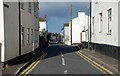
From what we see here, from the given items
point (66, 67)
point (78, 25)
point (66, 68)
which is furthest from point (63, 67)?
point (78, 25)

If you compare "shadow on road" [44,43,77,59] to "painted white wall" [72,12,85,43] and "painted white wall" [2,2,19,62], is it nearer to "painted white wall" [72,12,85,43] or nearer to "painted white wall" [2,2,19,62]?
"painted white wall" [2,2,19,62]

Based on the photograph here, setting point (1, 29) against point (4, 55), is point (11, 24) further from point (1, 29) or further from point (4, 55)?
point (4, 55)

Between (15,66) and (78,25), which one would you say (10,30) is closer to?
(15,66)

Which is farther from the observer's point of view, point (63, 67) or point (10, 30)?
point (10, 30)

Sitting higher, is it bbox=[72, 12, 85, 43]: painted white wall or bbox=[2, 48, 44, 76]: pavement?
bbox=[72, 12, 85, 43]: painted white wall

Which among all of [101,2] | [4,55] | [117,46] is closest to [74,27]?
[101,2]

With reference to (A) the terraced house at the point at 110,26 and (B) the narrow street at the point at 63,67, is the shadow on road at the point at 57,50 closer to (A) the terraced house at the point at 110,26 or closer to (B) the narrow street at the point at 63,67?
(B) the narrow street at the point at 63,67

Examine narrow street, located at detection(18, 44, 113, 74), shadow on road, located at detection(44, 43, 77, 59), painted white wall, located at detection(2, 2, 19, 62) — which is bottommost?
shadow on road, located at detection(44, 43, 77, 59)

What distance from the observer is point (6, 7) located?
9328 millimetres

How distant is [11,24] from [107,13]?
28.2ft

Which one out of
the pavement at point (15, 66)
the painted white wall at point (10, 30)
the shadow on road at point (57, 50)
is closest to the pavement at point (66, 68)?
the pavement at point (15, 66)

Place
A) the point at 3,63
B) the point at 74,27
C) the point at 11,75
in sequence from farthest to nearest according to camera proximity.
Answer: the point at 74,27
the point at 3,63
the point at 11,75

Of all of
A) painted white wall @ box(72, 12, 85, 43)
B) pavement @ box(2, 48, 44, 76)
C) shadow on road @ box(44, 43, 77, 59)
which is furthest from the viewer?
painted white wall @ box(72, 12, 85, 43)

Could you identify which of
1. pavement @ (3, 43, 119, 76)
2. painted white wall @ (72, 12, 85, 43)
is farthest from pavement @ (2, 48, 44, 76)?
painted white wall @ (72, 12, 85, 43)
